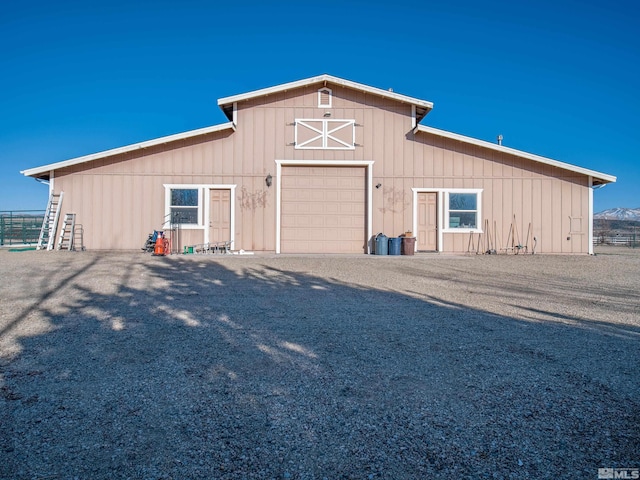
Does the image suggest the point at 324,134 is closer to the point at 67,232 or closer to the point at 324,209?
the point at 324,209

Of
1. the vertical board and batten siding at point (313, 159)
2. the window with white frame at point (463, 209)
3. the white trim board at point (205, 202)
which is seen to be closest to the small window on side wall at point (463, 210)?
the window with white frame at point (463, 209)

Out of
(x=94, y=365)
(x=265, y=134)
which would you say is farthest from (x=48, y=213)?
(x=94, y=365)

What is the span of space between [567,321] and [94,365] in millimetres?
5234

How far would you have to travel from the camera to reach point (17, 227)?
794 inches

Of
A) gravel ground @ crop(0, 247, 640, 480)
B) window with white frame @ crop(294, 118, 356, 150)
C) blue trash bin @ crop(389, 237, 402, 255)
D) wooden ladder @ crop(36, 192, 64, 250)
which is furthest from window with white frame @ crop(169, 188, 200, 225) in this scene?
gravel ground @ crop(0, 247, 640, 480)

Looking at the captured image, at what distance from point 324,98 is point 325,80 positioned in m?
0.59

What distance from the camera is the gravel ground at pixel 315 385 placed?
2145 millimetres

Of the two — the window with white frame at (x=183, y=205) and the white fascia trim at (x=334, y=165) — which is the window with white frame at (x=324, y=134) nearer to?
the white fascia trim at (x=334, y=165)

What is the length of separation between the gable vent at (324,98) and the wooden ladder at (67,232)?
9236 mm

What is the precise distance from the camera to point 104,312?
5.38 m

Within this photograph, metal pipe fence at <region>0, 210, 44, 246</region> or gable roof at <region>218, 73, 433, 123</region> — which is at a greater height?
gable roof at <region>218, 73, 433, 123</region>

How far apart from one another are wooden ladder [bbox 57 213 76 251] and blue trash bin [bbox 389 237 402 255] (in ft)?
35.1

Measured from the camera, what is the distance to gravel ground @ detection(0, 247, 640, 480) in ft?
7.04

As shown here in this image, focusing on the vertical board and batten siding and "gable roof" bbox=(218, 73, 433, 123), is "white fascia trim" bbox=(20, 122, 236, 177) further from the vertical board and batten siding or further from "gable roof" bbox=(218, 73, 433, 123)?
"gable roof" bbox=(218, 73, 433, 123)
